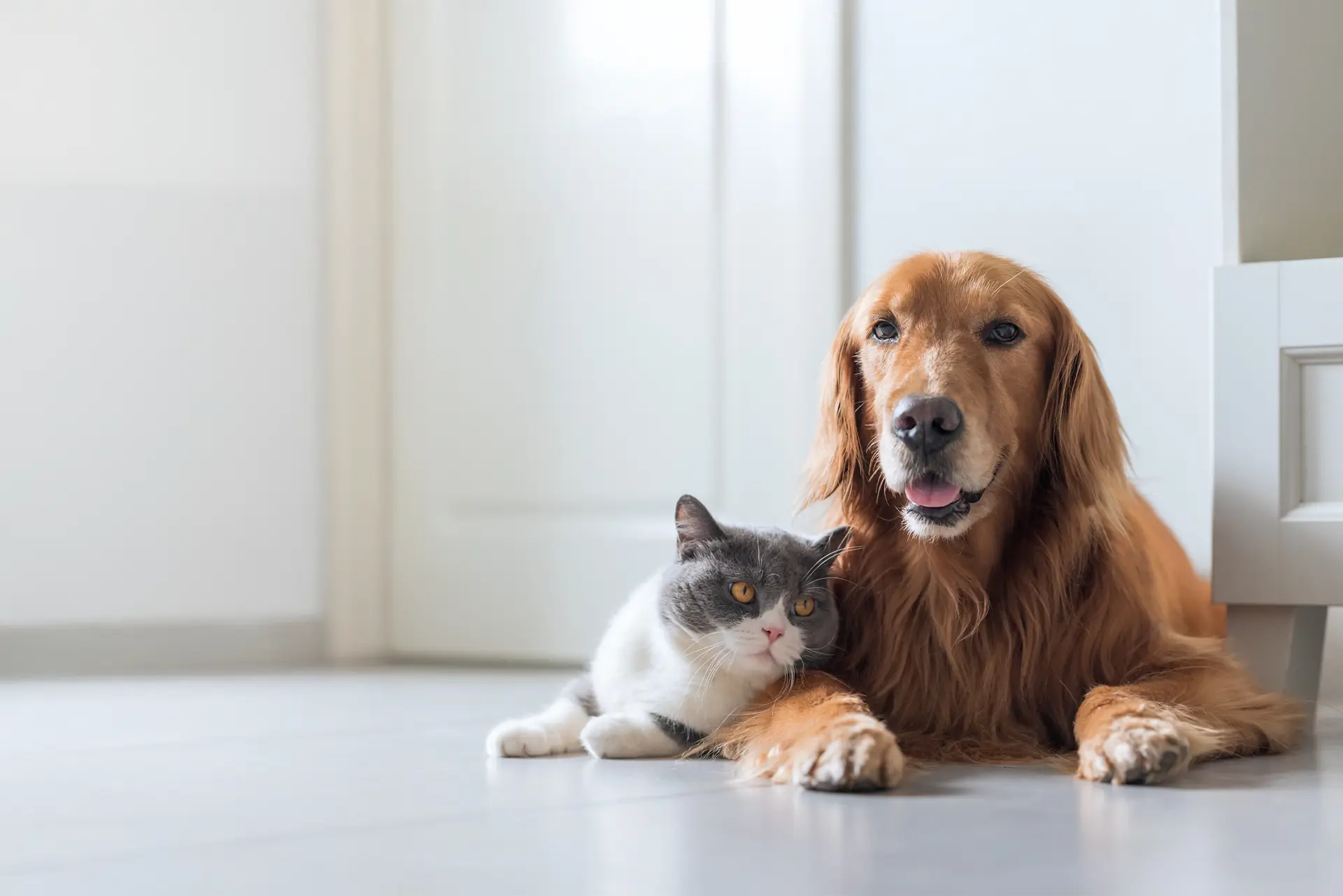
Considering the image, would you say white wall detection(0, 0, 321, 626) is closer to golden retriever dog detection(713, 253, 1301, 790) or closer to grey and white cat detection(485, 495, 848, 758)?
grey and white cat detection(485, 495, 848, 758)

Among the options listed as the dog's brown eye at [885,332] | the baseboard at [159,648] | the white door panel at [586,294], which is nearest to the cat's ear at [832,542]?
the dog's brown eye at [885,332]

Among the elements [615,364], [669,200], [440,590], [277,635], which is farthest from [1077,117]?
[277,635]

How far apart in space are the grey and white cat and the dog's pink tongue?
129 millimetres

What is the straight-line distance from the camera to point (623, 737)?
1.36 meters

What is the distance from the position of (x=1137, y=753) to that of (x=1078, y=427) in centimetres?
37

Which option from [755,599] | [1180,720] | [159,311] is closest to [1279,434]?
[1180,720]

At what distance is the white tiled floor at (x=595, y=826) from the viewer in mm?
872

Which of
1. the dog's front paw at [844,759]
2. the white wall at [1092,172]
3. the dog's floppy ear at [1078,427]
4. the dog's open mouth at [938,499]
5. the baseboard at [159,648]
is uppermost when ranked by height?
the white wall at [1092,172]

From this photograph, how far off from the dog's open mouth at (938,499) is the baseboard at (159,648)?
1620 mm

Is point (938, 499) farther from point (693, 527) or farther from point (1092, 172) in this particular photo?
point (1092, 172)

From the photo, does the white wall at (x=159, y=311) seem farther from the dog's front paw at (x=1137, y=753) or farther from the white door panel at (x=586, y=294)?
the dog's front paw at (x=1137, y=753)

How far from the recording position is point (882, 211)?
2.26 m

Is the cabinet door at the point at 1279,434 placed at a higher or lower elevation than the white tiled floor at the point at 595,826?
higher

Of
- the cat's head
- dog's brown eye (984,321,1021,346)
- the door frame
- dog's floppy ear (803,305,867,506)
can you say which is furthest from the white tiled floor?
the door frame
